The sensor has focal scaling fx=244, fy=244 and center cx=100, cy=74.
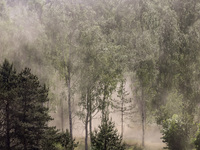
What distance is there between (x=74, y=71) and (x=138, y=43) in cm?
1122

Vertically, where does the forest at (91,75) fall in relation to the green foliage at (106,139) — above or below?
above

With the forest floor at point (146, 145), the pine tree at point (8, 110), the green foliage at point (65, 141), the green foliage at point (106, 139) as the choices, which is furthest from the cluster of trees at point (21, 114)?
the forest floor at point (146, 145)

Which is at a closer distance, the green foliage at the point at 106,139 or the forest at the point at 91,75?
the green foliage at the point at 106,139

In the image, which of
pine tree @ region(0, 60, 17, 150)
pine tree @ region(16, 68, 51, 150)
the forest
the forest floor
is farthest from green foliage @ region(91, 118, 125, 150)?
the forest floor

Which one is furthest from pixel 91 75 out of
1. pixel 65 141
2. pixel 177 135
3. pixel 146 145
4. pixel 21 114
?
pixel 146 145

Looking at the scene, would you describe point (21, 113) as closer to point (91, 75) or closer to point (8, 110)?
point (8, 110)

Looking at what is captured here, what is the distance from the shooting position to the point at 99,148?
20.8 metres

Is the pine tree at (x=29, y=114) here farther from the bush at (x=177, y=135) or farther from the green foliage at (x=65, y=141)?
the bush at (x=177, y=135)

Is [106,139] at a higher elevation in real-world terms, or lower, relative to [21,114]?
lower

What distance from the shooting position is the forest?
897 inches

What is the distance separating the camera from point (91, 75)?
105ft

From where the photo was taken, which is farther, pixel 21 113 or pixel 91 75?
pixel 91 75

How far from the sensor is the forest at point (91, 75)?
22.8 metres

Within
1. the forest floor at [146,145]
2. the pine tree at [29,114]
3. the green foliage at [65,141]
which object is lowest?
the forest floor at [146,145]
